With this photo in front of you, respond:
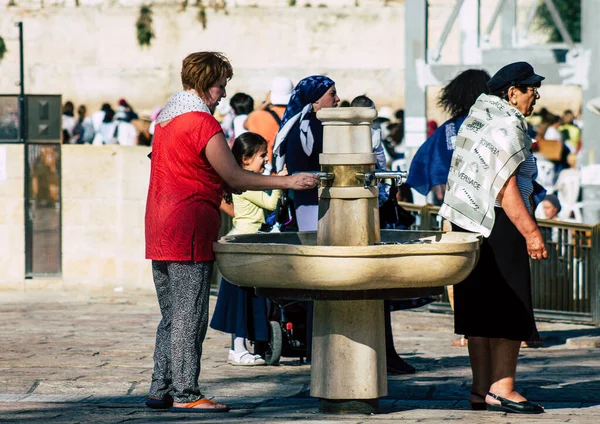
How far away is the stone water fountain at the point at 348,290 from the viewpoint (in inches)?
248

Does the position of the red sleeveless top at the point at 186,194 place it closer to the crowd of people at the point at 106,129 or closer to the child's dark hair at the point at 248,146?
the child's dark hair at the point at 248,146

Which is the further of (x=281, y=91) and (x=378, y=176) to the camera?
(x=281, y=91)

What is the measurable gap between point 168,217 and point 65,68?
36.2 metres

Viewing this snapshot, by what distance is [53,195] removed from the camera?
13414 mm

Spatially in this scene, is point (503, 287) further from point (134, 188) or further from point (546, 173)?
point (546, 173)

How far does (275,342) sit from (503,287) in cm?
248

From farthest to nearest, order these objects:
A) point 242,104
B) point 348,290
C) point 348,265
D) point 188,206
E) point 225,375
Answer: point 242,104 → point 225,375 → point 188,206 → point 348,290 → point 348,265

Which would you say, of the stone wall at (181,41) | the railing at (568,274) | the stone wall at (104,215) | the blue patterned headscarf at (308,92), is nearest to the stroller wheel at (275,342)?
the blue patterned headscarf at (308,92)

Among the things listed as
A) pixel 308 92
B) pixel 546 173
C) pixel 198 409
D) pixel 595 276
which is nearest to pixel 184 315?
pixel 198 409

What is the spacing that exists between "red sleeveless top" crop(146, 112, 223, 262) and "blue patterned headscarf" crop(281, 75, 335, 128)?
176 cm

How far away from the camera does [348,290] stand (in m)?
6.32

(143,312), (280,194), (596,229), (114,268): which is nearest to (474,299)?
(280,194)

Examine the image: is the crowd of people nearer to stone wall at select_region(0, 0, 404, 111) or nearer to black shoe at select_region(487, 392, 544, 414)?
stone wall at select_region(0, 0, 404, 111)

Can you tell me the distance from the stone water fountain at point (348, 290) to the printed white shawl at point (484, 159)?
15cm
